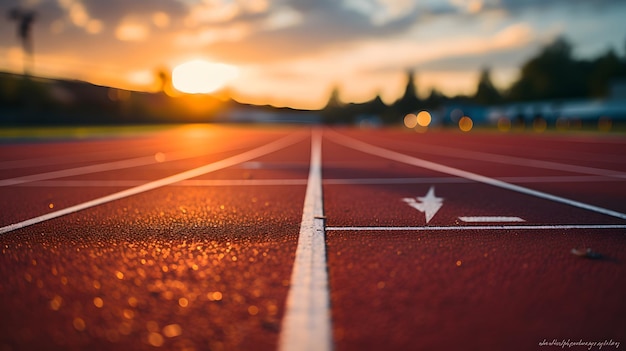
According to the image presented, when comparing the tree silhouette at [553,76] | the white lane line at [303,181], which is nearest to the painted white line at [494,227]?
the white lane line at [303,181]

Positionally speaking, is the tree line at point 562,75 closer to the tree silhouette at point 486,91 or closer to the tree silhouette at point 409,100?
the tree silhouette at point 486,91

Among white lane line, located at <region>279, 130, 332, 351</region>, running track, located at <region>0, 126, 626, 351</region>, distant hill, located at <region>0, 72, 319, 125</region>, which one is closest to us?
white lane line, located at <region>279, 130, 332, 351</region>

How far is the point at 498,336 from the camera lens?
2084mm

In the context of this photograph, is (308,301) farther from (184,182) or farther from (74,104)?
(74,104)

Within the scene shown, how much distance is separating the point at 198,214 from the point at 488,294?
3312 mm

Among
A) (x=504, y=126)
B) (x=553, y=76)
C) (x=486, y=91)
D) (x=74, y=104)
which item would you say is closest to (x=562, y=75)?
(x=553, y=76)

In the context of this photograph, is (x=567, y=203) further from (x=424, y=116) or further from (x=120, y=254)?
(x=424, y=116)

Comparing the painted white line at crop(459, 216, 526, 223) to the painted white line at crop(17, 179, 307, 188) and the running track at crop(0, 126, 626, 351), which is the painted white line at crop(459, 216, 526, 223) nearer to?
the running track at crop(0, 126, 626, 351)

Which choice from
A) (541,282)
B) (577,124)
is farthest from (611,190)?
(577,124)

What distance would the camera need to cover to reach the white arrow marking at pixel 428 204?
199 inches

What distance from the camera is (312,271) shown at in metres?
2.92

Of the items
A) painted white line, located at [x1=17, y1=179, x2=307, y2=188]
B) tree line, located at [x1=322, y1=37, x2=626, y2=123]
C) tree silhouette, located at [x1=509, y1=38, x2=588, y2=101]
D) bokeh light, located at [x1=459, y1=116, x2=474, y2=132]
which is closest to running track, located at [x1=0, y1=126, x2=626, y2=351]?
painted white line, located at [x1=17, y1=179, x2=307, y2=188]

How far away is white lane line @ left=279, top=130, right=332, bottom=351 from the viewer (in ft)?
6.61

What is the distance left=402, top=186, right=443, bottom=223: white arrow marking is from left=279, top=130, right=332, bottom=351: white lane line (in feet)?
4.95
